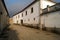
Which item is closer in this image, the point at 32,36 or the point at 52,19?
the point at 32,36

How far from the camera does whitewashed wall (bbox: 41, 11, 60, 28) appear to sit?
14.2 m

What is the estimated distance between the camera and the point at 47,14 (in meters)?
16.4

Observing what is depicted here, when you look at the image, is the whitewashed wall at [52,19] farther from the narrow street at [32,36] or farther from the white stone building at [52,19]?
the narrow street at [32,36]

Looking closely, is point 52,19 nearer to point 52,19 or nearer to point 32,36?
point 52,19

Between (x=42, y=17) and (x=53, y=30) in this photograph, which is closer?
(x=53, y=30)

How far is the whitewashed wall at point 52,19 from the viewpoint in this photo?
14.2 metres

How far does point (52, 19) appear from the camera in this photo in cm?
1526

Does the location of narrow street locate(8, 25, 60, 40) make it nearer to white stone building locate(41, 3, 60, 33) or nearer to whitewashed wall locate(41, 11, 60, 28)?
white stone building locate(41, 3, 60, 33)

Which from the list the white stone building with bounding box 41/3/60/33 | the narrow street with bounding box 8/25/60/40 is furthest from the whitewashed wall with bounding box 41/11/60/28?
the narrow street with bounding box 8/25/60/40

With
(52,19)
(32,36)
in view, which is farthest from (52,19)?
(32,36)

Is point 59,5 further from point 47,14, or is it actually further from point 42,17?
point 42,17

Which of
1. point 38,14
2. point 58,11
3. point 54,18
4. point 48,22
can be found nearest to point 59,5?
point 58,11

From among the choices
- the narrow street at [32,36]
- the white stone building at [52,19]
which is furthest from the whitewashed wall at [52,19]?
the narrow street at [32,36]

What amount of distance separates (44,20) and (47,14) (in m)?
1.45
